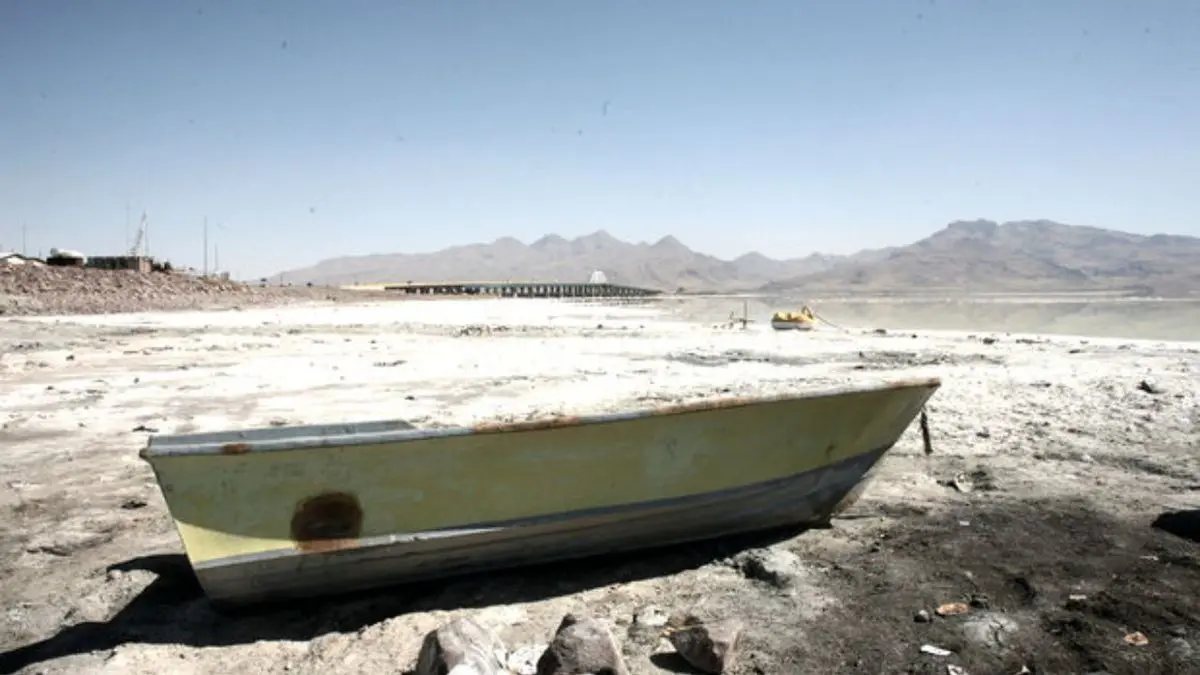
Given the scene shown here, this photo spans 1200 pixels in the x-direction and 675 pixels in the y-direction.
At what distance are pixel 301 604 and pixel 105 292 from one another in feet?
101

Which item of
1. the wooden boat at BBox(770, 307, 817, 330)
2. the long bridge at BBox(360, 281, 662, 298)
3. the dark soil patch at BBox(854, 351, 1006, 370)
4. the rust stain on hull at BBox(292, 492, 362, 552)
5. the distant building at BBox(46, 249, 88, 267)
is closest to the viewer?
the rust stain on hull at BBox(292, 492, 362, 552)

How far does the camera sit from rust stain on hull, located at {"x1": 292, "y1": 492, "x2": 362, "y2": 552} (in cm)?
387

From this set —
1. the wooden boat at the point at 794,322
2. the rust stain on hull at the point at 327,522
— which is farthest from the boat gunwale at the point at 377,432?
the wooden boat at the point at 794,322

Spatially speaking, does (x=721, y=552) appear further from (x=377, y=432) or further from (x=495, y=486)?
(x=377, y=432)

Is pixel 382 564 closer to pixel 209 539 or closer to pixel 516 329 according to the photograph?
pixel 209 539

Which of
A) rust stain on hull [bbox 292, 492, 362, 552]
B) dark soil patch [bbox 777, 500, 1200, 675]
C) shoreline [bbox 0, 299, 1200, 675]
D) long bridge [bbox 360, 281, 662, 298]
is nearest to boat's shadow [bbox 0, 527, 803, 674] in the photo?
shoreline [bbox 0, 299, 1200, 675]

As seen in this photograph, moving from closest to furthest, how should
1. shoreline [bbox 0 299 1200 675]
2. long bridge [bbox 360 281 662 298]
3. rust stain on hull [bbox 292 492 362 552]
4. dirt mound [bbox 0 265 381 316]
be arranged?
shoreline [bbox 0 299 1200 675] < rust stain on hull [bbox 292 492 362 552] < dirt mound [bbox 0 265 381 316] < long bridge [bbox 360 281 662 298]

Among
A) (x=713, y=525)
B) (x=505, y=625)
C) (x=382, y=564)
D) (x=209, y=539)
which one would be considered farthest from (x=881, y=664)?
(x=209, y=539)

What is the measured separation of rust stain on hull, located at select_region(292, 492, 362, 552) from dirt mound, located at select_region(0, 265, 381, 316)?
25.8 m

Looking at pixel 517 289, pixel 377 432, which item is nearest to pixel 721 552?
pixel 377 432

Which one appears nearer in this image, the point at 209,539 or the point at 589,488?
the point at 209,539

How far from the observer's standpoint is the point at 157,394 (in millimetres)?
10266

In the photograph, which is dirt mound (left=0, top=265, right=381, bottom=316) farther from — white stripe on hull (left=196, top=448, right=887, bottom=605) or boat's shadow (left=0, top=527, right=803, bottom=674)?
white stripe on hull (left=196, top=448, right=887, bottom=605)

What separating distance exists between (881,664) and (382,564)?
2.62m
